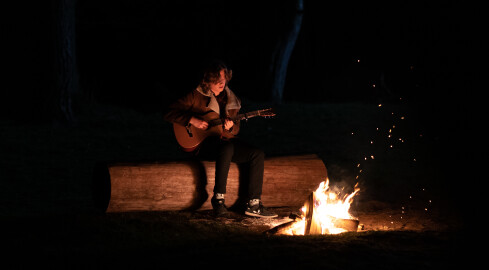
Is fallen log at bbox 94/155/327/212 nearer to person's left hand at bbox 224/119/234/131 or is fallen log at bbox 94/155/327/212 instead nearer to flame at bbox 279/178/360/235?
flame at bbox 279/178/360/235

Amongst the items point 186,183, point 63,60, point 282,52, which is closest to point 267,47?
point 282,52

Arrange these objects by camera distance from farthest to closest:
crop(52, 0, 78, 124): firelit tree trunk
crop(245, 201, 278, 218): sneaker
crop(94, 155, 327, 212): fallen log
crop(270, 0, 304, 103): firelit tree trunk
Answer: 1. crop(270, 0, 304, 103): firelit tree trunk
2. crop(52, 0, 78, 124): firelit tree trunk
3. crop(245, 201, 278, 218): sneaker
4. crop(94, 155, 327, 212): fallen log

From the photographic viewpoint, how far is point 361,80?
74.3 feet

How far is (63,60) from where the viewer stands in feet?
42.7

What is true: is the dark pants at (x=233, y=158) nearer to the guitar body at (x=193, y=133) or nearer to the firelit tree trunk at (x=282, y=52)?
the guitar body at (x=193, y=133)

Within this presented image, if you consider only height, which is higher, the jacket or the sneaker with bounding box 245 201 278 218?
the jacket

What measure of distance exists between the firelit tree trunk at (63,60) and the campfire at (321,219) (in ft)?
25.8

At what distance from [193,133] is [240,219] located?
1.06 m

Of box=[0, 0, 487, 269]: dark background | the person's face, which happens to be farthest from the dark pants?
box=[0, 0, 487, 269]: dark background

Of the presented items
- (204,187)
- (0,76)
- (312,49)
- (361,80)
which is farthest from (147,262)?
(312,49)

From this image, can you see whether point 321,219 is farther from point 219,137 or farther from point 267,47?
point 267,47

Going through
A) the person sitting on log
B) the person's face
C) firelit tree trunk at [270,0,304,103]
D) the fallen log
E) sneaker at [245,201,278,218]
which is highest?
firelit tree trunk at [270,0,304,103]

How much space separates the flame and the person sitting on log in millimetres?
432

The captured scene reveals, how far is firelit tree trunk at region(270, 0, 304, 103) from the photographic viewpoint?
1898 centimetres
